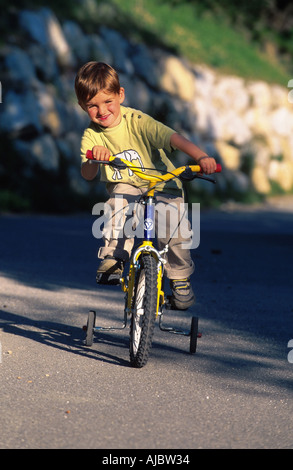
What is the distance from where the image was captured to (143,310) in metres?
4.89

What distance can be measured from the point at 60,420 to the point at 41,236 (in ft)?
23.7

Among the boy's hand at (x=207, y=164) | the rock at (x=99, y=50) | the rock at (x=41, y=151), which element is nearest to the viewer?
the boy's hand at (x=207, y=164)

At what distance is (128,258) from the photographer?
542 centimetres

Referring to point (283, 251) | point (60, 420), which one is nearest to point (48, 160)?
point (283, 251)

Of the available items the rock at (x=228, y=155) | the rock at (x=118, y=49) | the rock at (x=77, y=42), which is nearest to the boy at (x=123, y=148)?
the rock at (x=77, y=42)

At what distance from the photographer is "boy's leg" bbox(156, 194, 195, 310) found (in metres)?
5.33

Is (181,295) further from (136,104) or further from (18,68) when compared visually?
(136,104)

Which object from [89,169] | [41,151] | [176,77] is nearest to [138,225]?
[89,169]

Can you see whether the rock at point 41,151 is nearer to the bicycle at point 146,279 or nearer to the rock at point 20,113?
the rock at point 20,113

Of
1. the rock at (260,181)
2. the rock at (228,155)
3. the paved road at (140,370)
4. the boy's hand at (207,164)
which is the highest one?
the rock at (228,155)

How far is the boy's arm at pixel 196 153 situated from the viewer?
4.95 meters

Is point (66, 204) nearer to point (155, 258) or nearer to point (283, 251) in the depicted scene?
point (283, 251)
